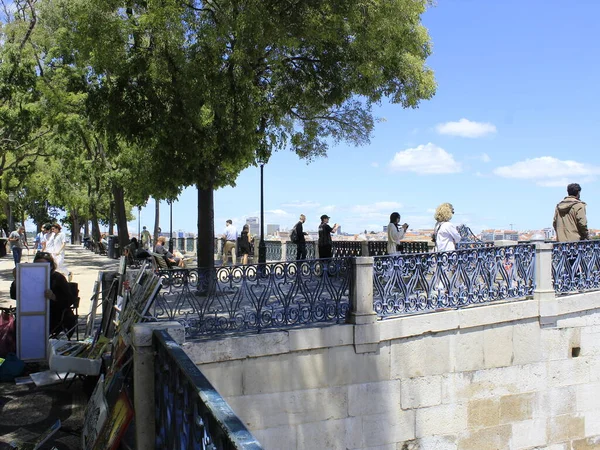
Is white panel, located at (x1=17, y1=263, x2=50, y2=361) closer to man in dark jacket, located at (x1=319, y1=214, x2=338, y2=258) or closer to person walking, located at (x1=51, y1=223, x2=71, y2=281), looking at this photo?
person walking, located at (x1=51, y1=223, x2=71, y2=281)

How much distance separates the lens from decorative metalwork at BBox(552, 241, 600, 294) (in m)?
8.77

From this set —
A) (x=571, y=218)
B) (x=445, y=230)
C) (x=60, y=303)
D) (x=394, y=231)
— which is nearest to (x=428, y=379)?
(x=445, y=230)

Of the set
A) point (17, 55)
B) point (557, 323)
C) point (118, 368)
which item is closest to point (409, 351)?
point (557, 323)

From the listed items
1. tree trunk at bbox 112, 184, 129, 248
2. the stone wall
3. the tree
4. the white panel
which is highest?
the tree

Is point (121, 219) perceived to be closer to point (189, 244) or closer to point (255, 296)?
point (189, 244)

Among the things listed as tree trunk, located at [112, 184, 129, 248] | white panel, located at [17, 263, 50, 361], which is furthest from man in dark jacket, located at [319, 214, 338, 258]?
tree trunk, located at [112, 184, 129, 248]

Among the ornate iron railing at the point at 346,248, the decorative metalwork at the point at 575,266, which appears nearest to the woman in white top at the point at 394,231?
the decorative metalwork at the point at 575,266

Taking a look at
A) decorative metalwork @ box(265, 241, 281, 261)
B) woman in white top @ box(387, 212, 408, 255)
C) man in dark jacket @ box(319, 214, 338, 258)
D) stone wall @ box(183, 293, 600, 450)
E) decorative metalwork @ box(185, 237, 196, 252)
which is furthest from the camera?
decorative metalwork @ box(185, 237, 196, 252)

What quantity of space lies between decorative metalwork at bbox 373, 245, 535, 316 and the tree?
13.3 ft

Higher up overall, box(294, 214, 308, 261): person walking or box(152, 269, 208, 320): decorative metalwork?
box(294, 214, 308, 261): person walking

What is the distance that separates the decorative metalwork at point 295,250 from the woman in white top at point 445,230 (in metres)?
8.76

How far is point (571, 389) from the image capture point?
870 centimetres

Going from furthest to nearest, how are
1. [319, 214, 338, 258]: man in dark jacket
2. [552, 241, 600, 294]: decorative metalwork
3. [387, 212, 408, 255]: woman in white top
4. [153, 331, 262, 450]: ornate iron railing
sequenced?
1. [319, 214, 338, 258]: man in dark jacket
2. [387, 212, 408, 255]: woman in white top
3. [552, 241, 600, 294]: decorative metalwork
4. [153, 331, 262, 450]: ornate iron railing

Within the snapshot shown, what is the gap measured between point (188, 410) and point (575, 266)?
7729mm
